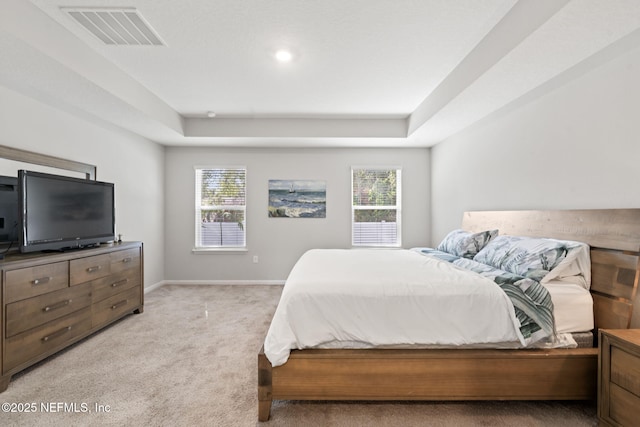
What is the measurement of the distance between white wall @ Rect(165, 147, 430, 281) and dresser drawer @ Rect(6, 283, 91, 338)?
2.23m

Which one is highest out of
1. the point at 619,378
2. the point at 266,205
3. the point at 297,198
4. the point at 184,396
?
the point at 297,198

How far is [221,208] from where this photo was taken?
5.09m

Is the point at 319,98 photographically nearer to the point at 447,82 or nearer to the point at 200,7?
the point at 447,82

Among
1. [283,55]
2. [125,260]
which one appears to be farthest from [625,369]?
[125,260]

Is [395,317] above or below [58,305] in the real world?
above

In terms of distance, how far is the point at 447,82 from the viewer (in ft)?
9.91

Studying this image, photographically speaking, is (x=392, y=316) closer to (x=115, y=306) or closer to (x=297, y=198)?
(x=115, y=306)

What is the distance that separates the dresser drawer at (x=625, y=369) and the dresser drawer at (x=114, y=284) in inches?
156

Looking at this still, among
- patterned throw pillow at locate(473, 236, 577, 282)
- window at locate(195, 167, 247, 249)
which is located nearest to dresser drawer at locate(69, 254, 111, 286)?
window at locate(195, 167, 247, 249)

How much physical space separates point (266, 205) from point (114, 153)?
220 cm

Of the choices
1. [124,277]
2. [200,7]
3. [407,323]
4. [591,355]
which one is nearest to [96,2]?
[200,7]

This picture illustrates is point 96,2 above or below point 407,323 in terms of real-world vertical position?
above

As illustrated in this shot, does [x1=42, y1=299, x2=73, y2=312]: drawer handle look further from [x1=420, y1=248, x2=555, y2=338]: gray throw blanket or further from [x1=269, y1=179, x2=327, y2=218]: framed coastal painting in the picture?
[x1=420, y1=248, x2=555, y2=338]: gray throw blanket

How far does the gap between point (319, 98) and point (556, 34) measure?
7.63 feet
